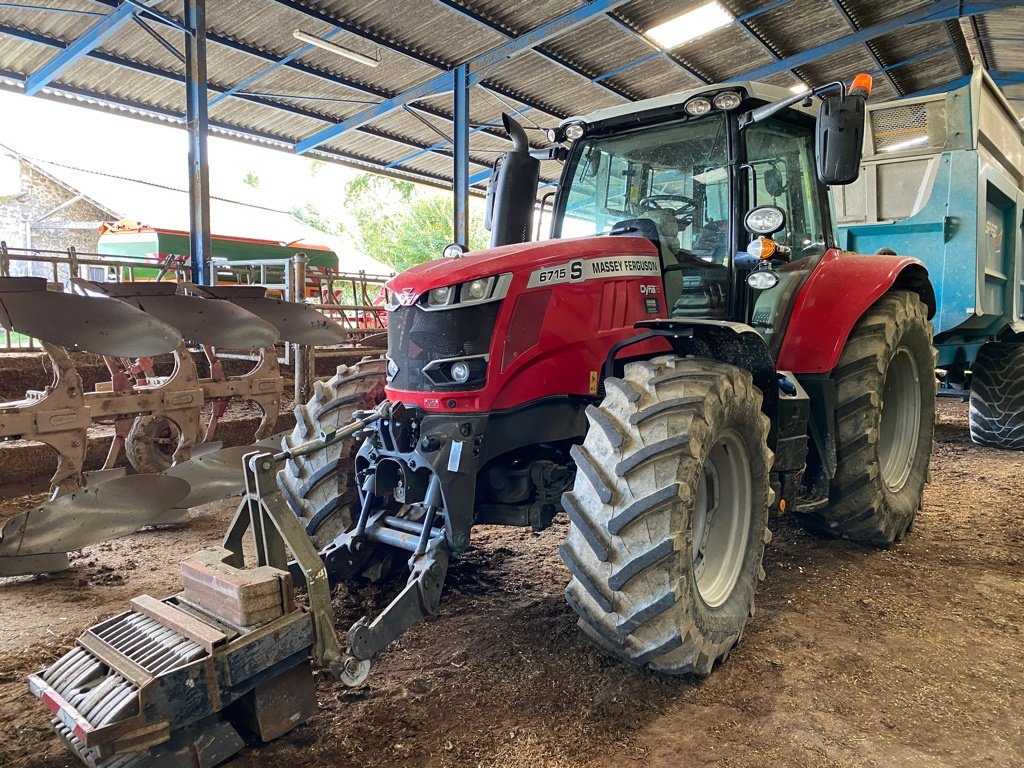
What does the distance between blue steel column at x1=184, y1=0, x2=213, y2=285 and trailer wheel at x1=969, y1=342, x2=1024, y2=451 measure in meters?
7.26

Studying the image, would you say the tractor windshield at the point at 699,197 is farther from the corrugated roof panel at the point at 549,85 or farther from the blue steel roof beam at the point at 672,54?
the corrugated roof panel at the point at 549,85

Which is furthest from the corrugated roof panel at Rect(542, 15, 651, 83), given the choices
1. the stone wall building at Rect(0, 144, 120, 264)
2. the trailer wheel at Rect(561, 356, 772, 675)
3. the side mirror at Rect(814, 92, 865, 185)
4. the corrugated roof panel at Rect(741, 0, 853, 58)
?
the stone wall building at Rect(0, 144, 120, 264)

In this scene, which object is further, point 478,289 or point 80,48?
point 80,48

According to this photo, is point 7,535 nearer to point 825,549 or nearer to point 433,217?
point 825,549

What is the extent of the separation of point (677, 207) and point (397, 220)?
29.8 metres

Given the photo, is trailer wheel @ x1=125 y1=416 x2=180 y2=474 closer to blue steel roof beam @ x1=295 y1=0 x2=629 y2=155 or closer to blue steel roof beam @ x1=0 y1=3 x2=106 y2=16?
blue steel roof beam @ x1=0 y1=3 x2=106 y2=16

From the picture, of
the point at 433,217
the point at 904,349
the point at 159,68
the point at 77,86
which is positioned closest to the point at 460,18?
the point at 159,68

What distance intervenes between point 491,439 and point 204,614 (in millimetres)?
1092

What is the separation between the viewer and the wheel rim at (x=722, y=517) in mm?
2789

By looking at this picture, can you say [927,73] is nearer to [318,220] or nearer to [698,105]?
[698,105]

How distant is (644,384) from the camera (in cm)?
250

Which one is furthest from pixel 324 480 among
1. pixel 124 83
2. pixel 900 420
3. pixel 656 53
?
pixel 656 53

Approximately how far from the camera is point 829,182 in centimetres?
291

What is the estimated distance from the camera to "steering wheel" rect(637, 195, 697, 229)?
3.31 meters
